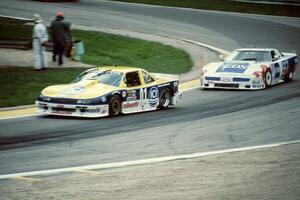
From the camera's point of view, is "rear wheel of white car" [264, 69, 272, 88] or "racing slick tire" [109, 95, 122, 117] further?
"rear wheel of white car" [264, 69, 272, 88]

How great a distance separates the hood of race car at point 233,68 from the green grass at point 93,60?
3.02 meters

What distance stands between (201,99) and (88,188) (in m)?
10.9

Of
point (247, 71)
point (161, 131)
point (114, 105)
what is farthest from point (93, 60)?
point (161, 131)

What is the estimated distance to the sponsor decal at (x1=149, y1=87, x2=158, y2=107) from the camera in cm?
1875

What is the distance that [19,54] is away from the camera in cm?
2528

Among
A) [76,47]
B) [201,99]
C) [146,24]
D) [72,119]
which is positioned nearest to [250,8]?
[146,24]

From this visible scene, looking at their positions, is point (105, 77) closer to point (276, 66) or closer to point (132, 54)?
point (276, 66)

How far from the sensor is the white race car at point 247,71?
22.5 m

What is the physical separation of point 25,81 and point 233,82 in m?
6.10

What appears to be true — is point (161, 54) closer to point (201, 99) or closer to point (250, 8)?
point (201, 99)

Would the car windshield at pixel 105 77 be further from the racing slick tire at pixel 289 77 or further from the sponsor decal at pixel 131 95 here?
the racing slick tire at pixel 289 77

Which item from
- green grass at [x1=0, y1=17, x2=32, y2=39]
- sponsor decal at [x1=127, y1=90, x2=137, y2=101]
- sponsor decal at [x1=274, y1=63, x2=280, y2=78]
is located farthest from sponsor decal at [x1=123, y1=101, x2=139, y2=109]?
green grass at [x1=0, y1=17, x2=32, y2=39]

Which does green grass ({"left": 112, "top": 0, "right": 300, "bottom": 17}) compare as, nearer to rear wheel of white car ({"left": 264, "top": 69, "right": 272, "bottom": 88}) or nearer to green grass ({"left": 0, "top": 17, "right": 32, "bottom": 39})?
green grass ({"left": 0, "top": 17, "right": 32, "bottom": 39})

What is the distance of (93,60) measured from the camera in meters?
26.1
